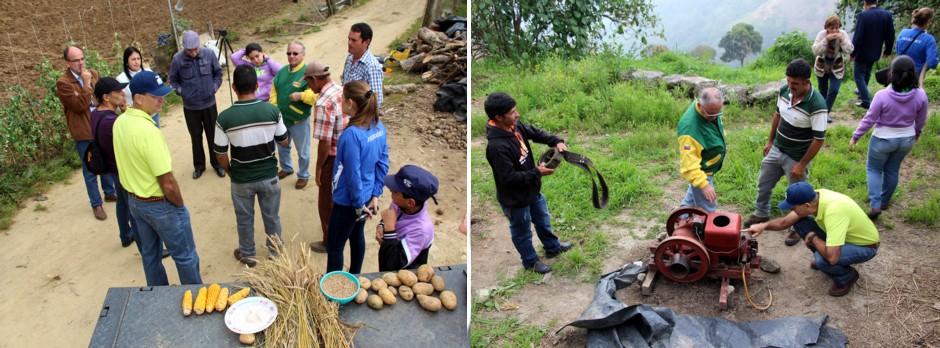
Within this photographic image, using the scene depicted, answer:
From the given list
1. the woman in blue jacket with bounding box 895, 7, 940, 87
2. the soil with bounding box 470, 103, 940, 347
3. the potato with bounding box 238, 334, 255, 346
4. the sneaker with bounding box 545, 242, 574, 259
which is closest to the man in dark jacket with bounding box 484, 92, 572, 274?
the sneaker with bounding box 545, 242, 574, 259

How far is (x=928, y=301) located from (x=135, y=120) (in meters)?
4.71

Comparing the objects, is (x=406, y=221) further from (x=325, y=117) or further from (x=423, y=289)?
(x=325, y=117)

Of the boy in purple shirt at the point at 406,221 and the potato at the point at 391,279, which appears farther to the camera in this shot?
the boy in purple shirt at the point at 406,221

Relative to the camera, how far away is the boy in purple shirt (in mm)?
3486

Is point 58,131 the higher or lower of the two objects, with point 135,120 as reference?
lower

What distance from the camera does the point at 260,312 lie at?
275 cm

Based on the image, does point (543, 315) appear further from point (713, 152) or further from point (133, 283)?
point (133, 283)

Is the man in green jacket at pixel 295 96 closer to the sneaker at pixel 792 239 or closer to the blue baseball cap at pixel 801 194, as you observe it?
the blue baseball cap at pixel 801 194

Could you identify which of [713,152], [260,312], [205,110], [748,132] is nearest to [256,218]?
[205,110]

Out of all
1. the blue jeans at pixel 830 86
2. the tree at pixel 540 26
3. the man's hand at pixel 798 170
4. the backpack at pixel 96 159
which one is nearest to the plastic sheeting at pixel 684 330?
the man's hand at pixel 798 170

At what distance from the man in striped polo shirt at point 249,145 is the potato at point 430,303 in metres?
1.39

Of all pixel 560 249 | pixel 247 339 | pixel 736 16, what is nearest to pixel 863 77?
pixel 560 249

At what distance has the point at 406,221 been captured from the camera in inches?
143

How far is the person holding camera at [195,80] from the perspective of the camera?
18.7ft
